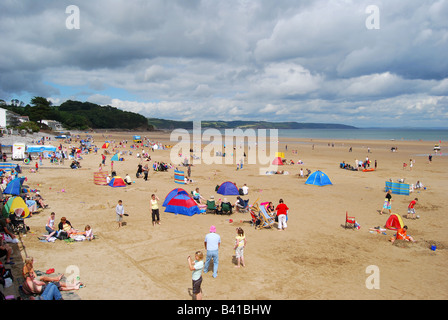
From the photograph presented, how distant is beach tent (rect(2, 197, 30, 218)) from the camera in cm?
1168

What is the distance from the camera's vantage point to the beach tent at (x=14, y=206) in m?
11.7

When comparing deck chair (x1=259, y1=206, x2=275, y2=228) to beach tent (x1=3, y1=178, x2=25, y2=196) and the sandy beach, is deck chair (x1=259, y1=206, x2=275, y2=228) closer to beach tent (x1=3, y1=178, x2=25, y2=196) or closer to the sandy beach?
the sandy beach

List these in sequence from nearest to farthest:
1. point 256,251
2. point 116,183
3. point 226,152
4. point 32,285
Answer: point 32,285 → point 256,251 → point 116,183 → point 226,152

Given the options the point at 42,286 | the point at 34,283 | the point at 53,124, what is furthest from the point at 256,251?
the point at 53,124

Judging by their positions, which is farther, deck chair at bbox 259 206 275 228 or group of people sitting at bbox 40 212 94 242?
deck chair at bbox 259 206 275 228

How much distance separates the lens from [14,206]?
11836mm

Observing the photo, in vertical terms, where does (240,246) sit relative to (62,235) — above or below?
above

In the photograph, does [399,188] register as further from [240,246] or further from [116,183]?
[116,183]

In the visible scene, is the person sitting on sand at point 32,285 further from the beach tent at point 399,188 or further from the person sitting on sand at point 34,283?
the beach tent at point 399,188

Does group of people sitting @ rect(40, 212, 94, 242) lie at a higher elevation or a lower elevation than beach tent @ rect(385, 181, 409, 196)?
lower

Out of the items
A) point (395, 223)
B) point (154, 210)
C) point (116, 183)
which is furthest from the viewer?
point (116, 183)

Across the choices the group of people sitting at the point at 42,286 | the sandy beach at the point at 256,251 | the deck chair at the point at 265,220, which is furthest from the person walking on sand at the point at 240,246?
the group of people sitting at the point at 42,286

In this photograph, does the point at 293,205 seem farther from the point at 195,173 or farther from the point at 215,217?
Answer: the point at 195,173

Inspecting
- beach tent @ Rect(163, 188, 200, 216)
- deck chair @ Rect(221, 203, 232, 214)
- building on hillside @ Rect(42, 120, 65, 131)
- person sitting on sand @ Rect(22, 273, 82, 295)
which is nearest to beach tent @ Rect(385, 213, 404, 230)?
deck chair @ Rect(221, 203, 232, 214)
